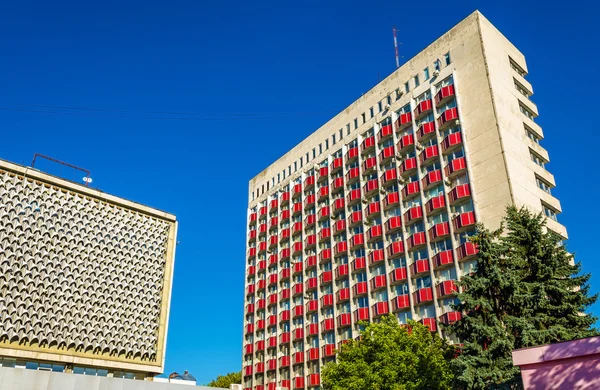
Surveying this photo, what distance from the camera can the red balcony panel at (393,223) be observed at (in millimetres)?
53438

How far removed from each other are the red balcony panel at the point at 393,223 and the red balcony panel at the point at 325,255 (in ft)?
32.3

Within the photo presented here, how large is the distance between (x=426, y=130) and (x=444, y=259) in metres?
13.3

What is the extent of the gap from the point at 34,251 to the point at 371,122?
A: 36.7 meters

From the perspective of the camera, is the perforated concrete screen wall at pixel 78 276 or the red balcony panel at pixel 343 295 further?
the red balcony panel at pixel 343 295

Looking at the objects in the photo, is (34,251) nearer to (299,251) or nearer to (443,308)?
(299,251)

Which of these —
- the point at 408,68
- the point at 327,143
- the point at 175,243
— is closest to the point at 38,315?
the point at 175,243

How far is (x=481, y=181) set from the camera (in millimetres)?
46875

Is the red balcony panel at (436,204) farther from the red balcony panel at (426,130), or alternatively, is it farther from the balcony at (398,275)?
the red balcony panel at (426,130)

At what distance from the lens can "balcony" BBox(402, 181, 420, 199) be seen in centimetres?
5259

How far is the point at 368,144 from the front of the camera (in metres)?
60.5

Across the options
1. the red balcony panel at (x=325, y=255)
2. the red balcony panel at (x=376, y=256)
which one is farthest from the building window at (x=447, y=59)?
the red balcony panel at (x=325, y=255)

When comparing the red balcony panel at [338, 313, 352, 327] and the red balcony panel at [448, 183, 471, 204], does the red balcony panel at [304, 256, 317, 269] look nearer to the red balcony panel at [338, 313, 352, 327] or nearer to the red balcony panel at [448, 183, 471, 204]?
the red balcony panel at [338, 313, 352, 327]

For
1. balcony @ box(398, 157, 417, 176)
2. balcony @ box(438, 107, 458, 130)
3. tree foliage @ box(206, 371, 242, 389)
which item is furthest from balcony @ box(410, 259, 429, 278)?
tree foliage @ box(206, 371, 242, 389)

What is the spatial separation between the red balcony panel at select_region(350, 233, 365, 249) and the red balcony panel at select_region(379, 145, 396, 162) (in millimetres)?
8359
